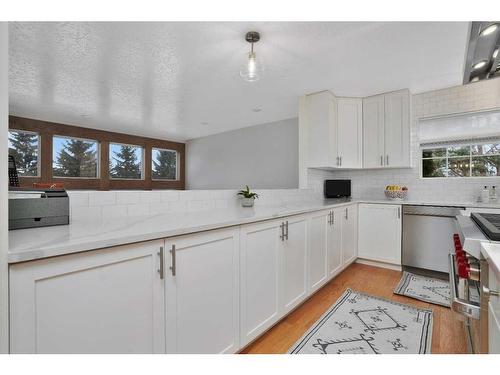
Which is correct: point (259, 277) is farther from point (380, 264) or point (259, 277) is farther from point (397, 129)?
point (397, 129)

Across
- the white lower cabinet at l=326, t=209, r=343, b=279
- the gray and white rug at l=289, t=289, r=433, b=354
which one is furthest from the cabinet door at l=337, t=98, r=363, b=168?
the gray and white rug at l=289, t=289, r=433, b=354

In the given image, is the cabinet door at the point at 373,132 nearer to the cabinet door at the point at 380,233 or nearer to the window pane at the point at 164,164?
the cabinet door at the point at 380,233

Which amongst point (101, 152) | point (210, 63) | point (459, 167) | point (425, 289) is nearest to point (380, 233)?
point (425, 289)

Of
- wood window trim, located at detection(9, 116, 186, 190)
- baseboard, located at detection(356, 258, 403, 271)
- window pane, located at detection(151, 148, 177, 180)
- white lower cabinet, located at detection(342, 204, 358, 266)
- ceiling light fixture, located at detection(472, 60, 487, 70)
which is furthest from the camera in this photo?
window pane, located at detection(151, 148, 177, 180)

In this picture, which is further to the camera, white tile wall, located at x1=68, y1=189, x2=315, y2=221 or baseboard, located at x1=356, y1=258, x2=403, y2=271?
baseboard, located at x1=356, y1=258, x2=403, y2=271

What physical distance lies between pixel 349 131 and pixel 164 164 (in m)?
4.74

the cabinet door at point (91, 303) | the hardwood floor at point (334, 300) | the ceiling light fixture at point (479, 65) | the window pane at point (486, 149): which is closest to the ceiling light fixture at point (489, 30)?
the ceiling light fixture at point (479, 65)

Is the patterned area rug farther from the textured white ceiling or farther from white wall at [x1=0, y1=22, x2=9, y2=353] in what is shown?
white wall at [x1=0, y1=22, x2=9, y2=353]

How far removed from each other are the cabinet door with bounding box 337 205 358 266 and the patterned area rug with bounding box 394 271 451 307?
0.57 meters

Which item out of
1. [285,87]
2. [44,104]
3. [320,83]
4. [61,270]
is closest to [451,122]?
[320,83]

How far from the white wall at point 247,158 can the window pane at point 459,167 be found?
219 centimetres

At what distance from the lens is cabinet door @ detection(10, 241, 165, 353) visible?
70cm

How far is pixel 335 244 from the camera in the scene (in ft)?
8.47
